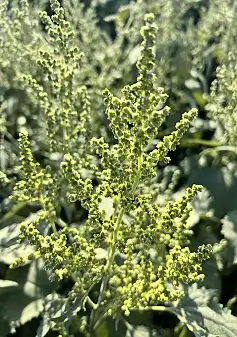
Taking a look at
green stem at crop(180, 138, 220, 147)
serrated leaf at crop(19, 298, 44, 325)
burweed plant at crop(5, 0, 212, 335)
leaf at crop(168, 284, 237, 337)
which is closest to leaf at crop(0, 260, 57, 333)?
serrated leaf at crop(19, 298, 44, 325)

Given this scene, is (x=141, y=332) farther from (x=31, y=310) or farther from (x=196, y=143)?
(x=196, y=143)

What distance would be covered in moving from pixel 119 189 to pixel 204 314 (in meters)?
0.53

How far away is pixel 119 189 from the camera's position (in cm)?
139

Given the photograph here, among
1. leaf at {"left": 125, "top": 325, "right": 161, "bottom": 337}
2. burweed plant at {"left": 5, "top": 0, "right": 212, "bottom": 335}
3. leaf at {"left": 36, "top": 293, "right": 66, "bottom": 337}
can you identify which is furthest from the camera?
leaf at {"left": 125, "top": 325, "right": 161, "bottom": 337}

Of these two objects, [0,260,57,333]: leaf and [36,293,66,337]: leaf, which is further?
[0,260,57,333]: leaf

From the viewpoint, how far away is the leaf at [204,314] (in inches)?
64.7

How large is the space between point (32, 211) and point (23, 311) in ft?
1.51

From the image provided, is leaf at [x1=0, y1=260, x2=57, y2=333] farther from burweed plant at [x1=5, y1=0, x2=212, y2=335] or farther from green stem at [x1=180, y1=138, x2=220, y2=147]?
green stem at [x1=180, y1=138, x2=220, y2=147]

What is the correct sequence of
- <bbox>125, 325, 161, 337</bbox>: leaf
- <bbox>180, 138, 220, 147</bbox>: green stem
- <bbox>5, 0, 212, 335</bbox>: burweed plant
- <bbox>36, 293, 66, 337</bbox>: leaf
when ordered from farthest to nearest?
1. <bbox>180, 138, 220, 147</bbox>: green stem
2. <bbox>125, 325, 161, 337</bbox>: leaf
3. <bbox>36, 293, 66, 337</bbox>: leaf
4. <bbox>5, 0, 212, 335</bbox>: burweed plant

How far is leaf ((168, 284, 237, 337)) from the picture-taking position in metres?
1.64

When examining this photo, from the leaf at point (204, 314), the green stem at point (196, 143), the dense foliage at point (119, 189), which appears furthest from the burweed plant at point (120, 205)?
the green stem at point (196, 143)

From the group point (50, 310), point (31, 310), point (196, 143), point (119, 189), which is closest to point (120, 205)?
point (119, 189)

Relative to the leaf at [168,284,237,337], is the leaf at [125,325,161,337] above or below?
below

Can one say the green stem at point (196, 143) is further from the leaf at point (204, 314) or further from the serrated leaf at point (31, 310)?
the serrated leaf at point (31, 310)
